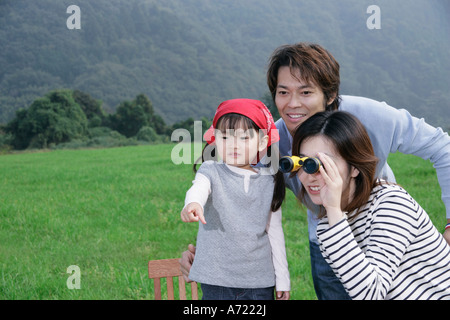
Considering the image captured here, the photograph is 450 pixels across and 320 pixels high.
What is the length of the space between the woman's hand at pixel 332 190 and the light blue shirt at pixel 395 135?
800mm

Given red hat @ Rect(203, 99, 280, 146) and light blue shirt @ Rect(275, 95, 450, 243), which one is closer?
red hat @ Rect(203, 99, 280, 146)

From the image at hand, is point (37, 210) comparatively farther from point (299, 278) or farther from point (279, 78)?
point (279, 78)

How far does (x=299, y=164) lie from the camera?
5.08ft

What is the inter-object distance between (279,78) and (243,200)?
0.68m

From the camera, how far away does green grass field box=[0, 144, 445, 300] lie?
430cm

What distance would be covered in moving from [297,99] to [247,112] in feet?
1.19

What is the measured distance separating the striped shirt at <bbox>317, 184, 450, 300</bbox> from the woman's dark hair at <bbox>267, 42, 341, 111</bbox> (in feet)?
2.43

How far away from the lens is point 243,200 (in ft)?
6.73

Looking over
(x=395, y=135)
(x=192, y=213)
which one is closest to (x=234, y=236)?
(x=192, y=213)

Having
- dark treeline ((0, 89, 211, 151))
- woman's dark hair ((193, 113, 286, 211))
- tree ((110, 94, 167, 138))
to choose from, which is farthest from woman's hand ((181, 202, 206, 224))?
tree ((110, 94, 167, 138))

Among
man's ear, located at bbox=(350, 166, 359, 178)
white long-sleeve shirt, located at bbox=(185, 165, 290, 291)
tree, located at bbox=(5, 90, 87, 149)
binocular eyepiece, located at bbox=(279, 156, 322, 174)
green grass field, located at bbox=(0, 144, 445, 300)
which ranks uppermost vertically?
tree, located at bbox=(5, 90, 87, 149)

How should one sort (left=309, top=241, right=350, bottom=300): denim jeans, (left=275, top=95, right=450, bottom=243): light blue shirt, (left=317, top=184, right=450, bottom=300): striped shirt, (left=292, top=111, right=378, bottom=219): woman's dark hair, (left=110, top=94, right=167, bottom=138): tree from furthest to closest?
(left=110, top=94, right=167, bottom=138): tree < (left=275, top=95, right=450, bottom=243): light blue shirt < (left=309, top=241, right=350, bottom=300): denim jeans < (left=292, top=111, right=378, bottom=219): woman's dark hair < (left=317, top=184, right=450, bottom=300): striped shirt

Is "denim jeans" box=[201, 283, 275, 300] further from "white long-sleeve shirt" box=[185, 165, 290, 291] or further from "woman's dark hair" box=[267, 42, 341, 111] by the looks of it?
"woman's dark hair" box=[267, 42, 341, 111]
